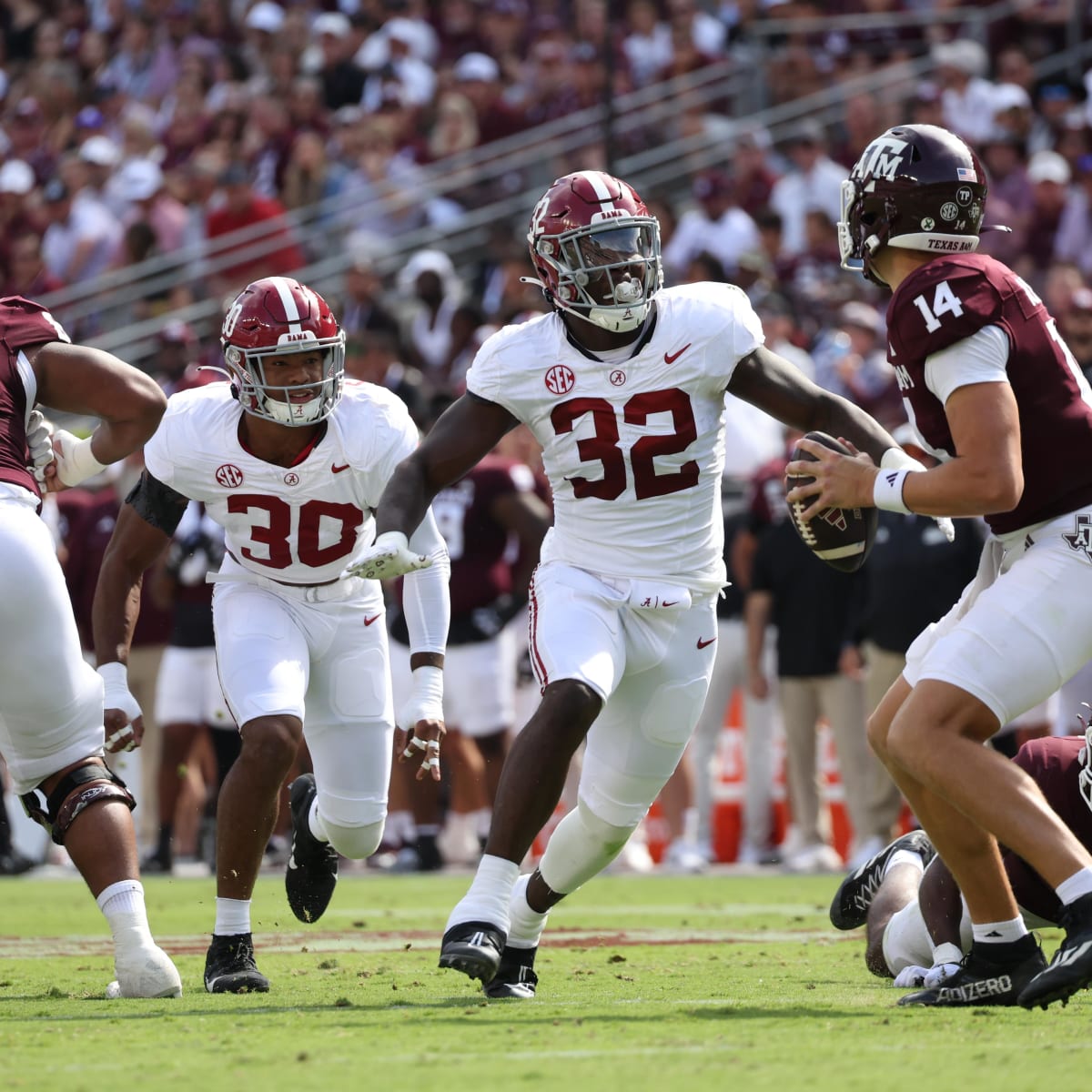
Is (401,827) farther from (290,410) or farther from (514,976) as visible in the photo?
(514,976)

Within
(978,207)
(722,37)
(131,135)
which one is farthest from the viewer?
(131,135)

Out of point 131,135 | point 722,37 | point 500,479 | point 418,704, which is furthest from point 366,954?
point 131,135

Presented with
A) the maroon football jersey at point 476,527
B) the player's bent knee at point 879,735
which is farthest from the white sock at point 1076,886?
the maroon football jersey at point 476,527

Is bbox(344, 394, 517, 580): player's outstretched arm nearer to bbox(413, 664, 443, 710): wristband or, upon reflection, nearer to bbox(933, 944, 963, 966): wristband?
bbox(413, 664, 443, 710): wristband

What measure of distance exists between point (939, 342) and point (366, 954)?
2979 millimetres

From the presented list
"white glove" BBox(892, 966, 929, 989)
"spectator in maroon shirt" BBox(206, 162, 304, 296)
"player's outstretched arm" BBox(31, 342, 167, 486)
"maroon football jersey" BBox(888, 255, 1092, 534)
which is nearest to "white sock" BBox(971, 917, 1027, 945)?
"white glove" BBox(892, 966, 929, 989)

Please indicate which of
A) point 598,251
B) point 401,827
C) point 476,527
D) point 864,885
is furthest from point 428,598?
point 401,827

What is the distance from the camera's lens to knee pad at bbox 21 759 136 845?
5.02m

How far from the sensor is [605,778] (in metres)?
5.21

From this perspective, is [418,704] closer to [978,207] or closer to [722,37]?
[978,207]

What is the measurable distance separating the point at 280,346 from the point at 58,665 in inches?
47.9

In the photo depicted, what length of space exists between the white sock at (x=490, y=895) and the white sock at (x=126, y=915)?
0.80m

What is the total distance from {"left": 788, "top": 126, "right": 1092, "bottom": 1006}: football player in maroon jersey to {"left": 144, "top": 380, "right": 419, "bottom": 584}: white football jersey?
5.06ft

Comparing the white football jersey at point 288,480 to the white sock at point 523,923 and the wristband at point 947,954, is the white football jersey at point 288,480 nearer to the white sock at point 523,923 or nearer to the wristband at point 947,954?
the white sock at point 523,923
